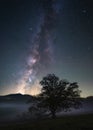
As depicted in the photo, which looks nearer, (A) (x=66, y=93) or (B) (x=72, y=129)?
(B) (x=72, y=129)

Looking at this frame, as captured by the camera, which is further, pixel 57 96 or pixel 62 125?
pixel 57 96

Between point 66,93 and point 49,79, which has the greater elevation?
point 49,79

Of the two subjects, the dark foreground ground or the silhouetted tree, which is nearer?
the dark foreground ground

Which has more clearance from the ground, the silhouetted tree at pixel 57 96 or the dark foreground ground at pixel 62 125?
the silhouetted tree at pixel 57 96

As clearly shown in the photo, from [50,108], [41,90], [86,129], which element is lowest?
[86,129]

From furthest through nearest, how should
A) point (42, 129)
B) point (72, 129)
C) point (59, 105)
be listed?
point (59, 105)
point (42, 129)
point (72, 129)

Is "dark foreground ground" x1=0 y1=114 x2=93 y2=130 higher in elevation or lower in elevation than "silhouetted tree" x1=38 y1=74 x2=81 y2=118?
lower

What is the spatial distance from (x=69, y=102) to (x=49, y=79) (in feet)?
29.2

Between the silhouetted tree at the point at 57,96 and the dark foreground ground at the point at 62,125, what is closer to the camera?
the dark foreground ground at the point at 62,125

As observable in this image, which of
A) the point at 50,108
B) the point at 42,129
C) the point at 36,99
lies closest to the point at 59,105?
the point at 50,108

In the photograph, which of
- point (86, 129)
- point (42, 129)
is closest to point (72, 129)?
point (86, 129)

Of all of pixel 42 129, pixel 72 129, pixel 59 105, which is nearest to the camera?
pixel 72 129

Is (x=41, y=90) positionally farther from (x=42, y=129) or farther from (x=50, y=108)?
(x=42, y=129)

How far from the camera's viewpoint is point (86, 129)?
32844 millimetres
